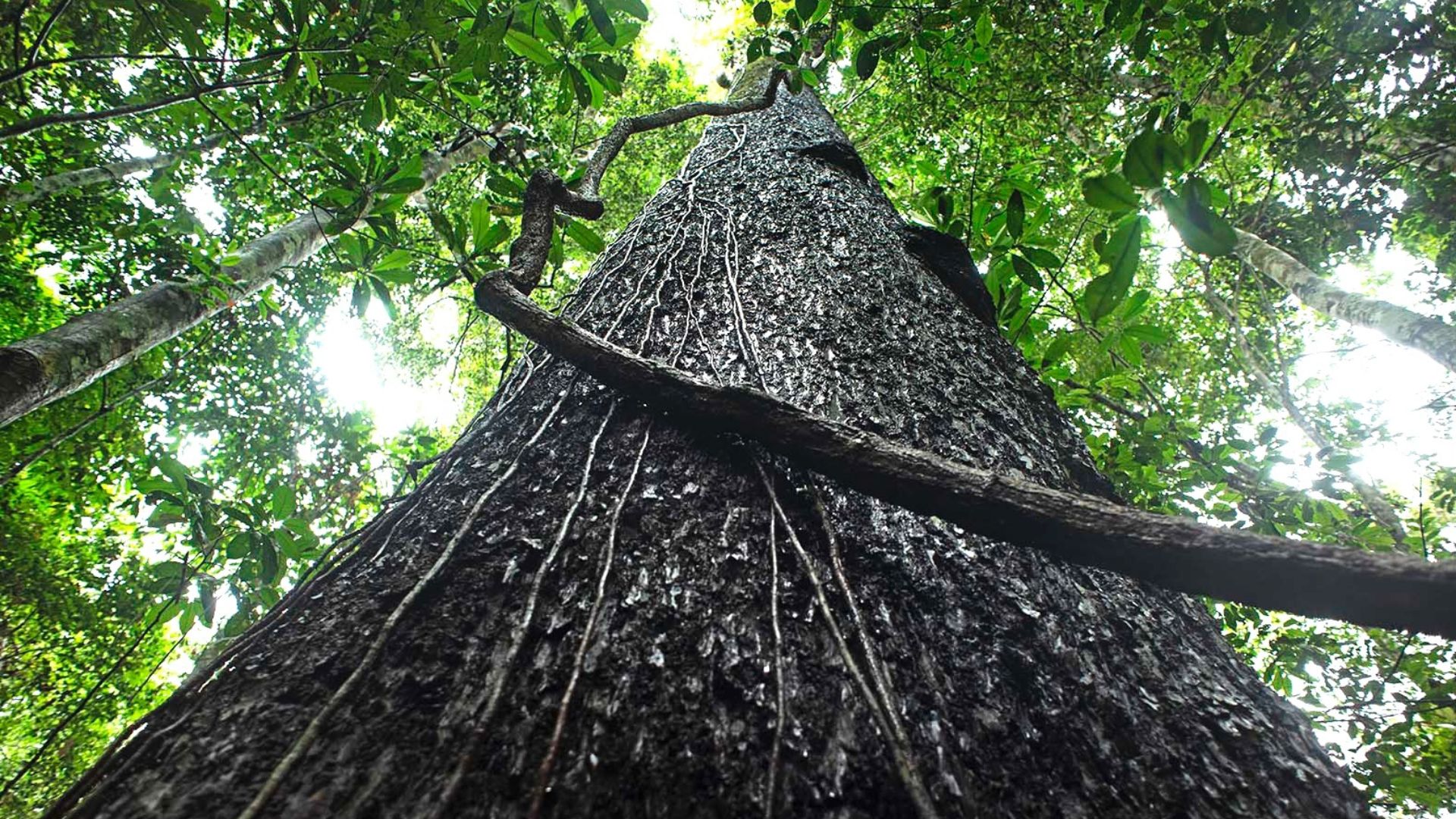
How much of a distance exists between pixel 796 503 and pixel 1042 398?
749 millimetres

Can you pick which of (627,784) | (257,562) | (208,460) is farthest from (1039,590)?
(208,460)

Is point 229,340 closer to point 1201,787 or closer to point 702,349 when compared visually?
point 702,349

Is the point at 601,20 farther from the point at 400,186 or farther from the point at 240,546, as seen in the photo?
the point at 240,546

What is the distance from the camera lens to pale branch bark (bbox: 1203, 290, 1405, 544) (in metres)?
4.81

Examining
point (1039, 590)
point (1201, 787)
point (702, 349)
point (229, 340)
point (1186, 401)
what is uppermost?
point (1186, 401)

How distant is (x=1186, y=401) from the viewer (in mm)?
4250

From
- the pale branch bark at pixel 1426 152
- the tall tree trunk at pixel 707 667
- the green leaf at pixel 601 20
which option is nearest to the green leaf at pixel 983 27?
the green leaf at pixel 601 20

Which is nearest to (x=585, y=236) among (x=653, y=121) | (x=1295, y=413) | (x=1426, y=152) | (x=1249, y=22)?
(x=653, y=121)

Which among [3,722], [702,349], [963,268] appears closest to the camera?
[702,349]

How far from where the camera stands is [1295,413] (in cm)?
535

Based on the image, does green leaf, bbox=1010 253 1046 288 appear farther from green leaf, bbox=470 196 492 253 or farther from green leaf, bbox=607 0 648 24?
green leaf, bbox=470 196 492 253

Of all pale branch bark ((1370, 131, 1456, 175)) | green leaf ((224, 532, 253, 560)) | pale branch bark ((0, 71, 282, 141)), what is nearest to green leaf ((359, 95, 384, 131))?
pale branch bark ((0, 71, 282, 141))

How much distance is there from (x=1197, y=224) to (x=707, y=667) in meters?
0.81

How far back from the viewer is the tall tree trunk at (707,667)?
56cm
